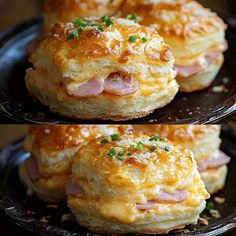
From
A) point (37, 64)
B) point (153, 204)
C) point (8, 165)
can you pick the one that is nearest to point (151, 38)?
point (37, 64)

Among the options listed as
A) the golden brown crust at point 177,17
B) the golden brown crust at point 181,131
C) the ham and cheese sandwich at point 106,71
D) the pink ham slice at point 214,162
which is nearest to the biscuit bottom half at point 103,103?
the ham and cheese sandwich at point 106,71

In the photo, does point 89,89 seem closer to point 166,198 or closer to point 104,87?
point 104,87

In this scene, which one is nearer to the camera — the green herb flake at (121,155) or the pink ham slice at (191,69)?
the green herb flake at (121,155)

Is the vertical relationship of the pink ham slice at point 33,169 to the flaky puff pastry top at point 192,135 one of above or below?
above

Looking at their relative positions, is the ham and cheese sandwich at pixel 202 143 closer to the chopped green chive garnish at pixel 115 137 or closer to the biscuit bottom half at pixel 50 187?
the chopped green chive garnish at pixel 115 137

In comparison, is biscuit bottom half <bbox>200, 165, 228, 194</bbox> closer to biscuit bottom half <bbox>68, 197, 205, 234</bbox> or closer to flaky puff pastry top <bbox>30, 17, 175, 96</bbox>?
biscuit bottom half <bbox>68, 197, 205, 234</bbox>

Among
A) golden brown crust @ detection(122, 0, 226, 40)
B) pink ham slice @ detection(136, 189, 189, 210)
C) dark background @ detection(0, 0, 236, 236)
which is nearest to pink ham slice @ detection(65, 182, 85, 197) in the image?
pink ham slice @ detection(136, 189, 189, 210)

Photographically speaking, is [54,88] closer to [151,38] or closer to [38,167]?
[151,38]
